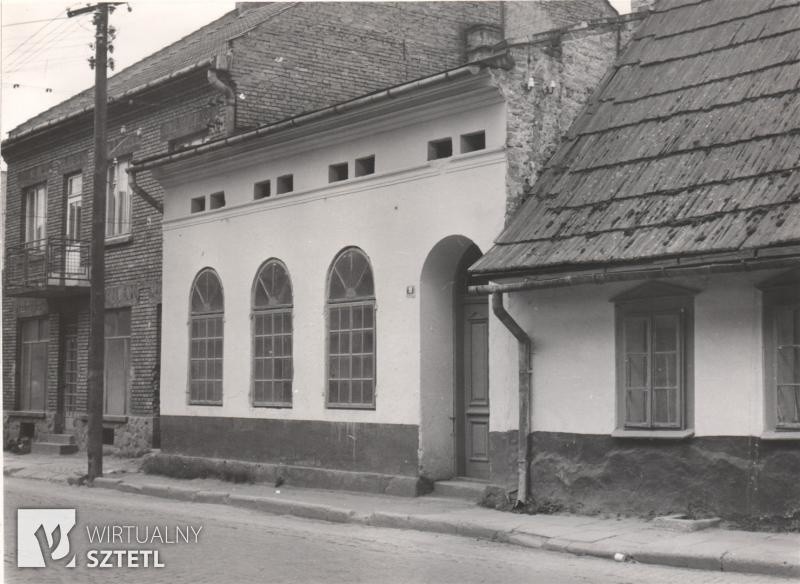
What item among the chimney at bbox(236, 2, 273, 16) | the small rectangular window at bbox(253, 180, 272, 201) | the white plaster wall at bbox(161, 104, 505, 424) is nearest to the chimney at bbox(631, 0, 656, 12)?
the white plaster wall at bbox(161, 104, 505, 424)

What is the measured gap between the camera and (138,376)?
21.0m

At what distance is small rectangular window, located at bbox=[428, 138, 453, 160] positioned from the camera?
546 inches

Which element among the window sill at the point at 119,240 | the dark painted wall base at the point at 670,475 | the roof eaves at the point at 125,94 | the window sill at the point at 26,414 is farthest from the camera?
the window sill at the point at 26,414

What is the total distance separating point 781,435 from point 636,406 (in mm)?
1769

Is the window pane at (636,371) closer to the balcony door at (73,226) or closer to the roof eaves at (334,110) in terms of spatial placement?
the roof eaves at (334,110)

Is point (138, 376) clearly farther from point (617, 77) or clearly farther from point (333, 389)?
point (617, 77)

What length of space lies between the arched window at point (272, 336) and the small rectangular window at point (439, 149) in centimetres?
340

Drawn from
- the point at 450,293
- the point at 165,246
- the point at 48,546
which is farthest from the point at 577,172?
the point at 165,246

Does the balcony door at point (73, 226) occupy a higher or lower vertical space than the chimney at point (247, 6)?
lower

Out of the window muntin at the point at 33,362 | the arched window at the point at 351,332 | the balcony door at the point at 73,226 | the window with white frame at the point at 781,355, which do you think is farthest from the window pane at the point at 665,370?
the window muntin at the point at 33,362

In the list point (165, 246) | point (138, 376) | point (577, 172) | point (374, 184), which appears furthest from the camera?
point (138, 376)

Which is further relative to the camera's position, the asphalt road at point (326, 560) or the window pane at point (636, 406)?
the window pane at point (636, 406)

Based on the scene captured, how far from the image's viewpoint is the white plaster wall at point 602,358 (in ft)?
34.4

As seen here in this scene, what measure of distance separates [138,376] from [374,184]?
333 inches
